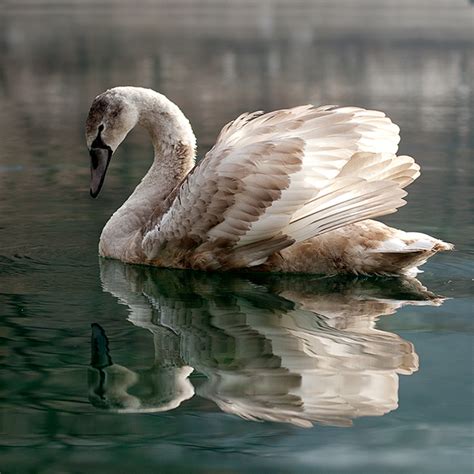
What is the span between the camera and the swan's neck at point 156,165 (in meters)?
8.45

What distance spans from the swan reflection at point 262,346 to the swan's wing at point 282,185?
0.99 feet

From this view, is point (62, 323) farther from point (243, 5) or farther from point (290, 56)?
point (243, 5)

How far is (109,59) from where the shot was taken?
2984cm

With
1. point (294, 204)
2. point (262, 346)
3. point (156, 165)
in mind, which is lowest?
point (262, 346)

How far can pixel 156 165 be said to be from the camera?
8672 mm

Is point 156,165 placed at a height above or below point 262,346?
above

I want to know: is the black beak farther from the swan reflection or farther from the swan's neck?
the swan's neck

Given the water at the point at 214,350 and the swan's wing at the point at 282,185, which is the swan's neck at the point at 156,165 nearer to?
the water at the point at 214,350

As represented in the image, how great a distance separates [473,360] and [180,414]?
1.62m

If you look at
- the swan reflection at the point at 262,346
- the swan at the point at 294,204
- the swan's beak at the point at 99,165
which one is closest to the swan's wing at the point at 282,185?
the swan at the point at 294,204

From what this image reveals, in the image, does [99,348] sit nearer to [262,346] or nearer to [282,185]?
[262,346]

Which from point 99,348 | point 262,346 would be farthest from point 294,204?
point 99,348

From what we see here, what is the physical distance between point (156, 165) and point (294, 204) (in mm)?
1812

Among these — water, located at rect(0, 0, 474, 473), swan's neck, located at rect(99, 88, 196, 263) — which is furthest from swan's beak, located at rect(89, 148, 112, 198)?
water, located at rect(0, 0, 474, 473)
